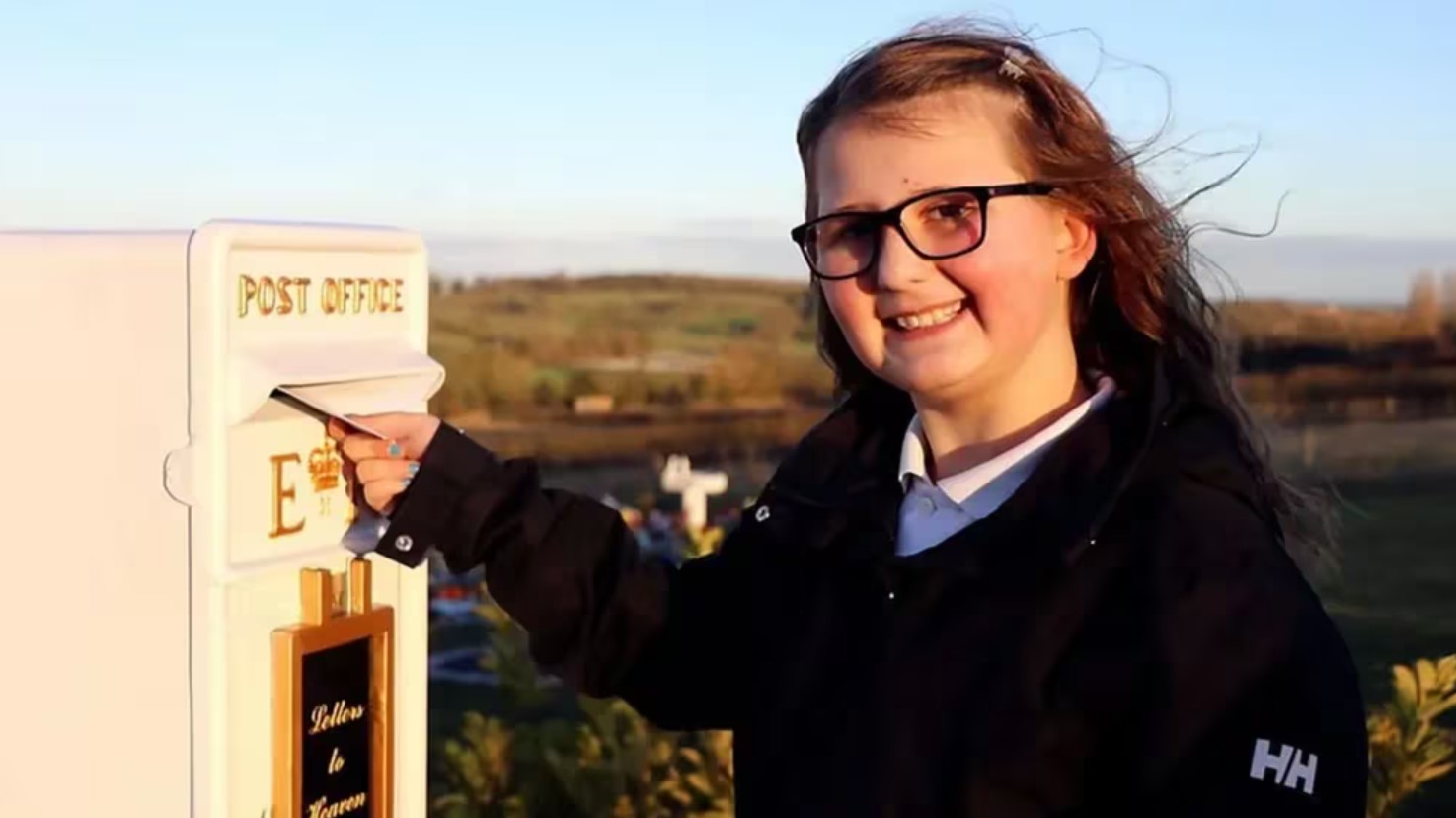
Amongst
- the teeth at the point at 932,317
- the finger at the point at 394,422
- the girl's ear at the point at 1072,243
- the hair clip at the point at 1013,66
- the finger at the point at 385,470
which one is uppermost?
the hair clip at the point at 1013,66

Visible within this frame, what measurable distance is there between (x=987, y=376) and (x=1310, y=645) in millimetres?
500

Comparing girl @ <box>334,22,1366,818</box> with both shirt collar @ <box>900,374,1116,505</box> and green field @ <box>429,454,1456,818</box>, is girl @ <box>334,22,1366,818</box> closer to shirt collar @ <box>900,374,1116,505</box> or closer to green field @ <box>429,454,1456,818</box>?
shirt collar @ <box>900,374,1116,505</box>

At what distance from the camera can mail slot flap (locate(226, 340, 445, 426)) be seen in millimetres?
1823

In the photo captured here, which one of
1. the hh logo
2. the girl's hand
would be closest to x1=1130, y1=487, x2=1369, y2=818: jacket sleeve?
the hh logo

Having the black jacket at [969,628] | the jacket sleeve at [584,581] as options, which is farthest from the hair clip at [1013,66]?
the jacket sleeve at [584,581]

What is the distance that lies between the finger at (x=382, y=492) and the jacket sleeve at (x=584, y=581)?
20 mm

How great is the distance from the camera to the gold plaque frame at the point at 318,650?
1.93 m

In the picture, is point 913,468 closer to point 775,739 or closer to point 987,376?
point 987,376

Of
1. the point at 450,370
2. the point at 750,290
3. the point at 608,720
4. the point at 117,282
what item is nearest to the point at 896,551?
the point at 117,282

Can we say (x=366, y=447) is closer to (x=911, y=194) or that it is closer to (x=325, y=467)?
(x=325, y=467)

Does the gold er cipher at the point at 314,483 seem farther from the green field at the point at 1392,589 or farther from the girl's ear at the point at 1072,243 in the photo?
the green field at the point at 1392,589

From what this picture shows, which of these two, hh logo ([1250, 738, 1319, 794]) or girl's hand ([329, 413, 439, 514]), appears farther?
girl's hand ([329, 413, 439, 514])

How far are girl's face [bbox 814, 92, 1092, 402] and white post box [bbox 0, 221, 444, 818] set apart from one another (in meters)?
0.63

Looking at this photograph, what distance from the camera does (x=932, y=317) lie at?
1.88 metres
